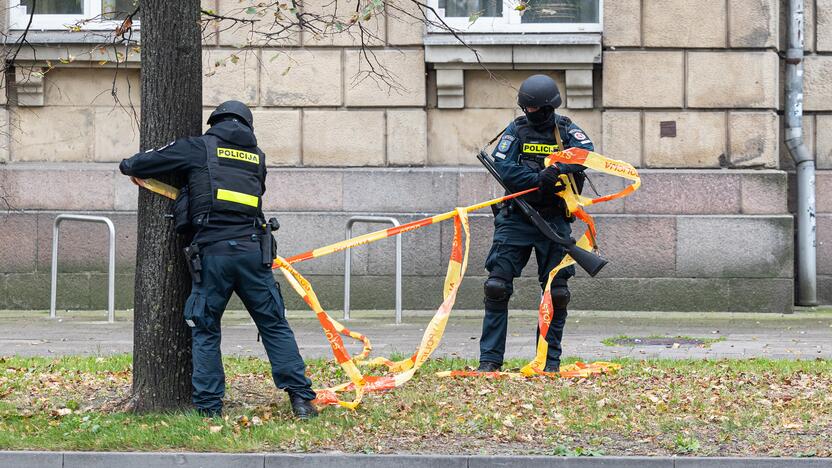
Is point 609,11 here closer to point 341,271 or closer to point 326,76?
point 326,76

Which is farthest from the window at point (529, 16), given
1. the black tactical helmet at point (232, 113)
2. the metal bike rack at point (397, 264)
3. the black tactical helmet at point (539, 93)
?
the black tactical helmet at point (232, 113)

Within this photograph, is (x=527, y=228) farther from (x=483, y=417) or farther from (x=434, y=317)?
(x=483, y=417)

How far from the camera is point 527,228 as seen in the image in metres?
8.45

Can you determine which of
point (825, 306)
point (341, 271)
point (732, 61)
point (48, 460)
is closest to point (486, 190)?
point (341, 271)

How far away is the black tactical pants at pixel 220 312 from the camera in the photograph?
695 centimetres

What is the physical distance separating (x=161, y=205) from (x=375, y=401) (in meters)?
1.75

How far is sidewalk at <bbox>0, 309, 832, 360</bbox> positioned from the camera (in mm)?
9922

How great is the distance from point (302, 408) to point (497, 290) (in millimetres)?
1861

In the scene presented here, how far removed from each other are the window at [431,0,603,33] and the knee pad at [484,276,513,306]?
16.4 ft

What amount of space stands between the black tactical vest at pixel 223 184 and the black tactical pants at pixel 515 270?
2061mm

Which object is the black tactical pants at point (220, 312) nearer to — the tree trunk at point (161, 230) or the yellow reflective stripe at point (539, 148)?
the tree trunk at point (161, 230)

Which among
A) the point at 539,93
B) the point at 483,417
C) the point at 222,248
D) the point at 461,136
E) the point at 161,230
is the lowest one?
the point at 483,417

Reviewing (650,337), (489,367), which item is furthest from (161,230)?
(650,337)

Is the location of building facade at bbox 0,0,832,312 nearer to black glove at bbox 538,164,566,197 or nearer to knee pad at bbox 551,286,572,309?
knee pad at bbox 551,286,572,309
